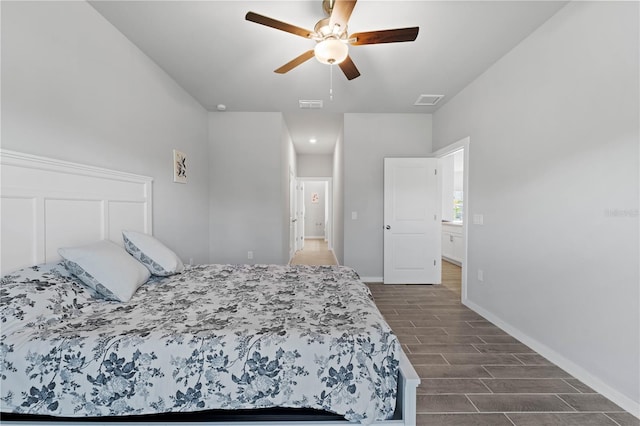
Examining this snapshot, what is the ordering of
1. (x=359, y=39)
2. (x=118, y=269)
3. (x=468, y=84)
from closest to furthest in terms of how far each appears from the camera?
(x=118, y=269) → (x=359, y=39) → (x=468, y=84)

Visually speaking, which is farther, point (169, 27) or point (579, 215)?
point (169, 27)

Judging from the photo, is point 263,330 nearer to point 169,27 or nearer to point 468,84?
point 169,27

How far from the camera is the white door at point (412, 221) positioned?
13.9 feet

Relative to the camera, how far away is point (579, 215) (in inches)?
76.9

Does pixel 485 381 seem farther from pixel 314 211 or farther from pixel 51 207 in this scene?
pixel 314 211

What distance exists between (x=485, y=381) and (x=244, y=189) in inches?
147

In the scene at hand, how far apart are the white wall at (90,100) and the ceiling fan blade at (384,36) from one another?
6.50 ft

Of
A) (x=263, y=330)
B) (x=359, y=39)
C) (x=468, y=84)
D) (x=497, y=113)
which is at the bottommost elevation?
(x=263, y=330)

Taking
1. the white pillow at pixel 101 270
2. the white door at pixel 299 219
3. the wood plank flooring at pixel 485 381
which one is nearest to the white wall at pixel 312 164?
the white door at pixel 299 219

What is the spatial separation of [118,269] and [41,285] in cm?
35

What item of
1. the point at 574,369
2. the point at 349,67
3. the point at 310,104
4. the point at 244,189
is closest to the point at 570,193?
the point at 574,369

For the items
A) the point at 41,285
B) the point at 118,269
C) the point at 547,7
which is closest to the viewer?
the point at 41,285

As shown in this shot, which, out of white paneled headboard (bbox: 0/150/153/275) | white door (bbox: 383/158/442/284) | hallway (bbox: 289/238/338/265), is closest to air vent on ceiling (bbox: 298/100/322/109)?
white door (bbox: 383/158/442/284)

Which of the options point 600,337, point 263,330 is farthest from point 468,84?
point 263,330
